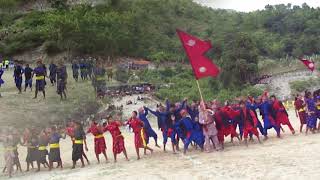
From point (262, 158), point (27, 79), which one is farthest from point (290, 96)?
point (262, 158)

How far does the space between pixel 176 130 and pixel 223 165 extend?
3.22m

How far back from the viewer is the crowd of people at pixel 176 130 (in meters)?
15.6

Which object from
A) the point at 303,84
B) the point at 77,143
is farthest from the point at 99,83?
the point at 303,84

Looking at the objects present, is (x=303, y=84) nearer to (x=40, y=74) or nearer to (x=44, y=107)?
(x=44, y=107)

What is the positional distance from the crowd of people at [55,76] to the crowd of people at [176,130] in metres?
6.86

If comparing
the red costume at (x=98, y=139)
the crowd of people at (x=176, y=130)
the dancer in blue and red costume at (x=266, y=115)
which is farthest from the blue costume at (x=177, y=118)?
the dancer in blue and red costume at (x=266, y=115)

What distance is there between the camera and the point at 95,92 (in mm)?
29875

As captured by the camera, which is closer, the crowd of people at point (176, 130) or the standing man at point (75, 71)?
the crowd of people at point (176, 130)

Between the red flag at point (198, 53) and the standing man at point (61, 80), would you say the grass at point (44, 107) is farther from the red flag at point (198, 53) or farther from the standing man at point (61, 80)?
the red flag at point (198, 53)

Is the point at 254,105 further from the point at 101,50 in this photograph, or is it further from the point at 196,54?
the point at 101,50

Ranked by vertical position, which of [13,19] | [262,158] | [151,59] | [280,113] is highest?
[13,19]

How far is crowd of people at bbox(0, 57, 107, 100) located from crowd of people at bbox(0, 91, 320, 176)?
686cm

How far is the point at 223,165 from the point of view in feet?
43.5

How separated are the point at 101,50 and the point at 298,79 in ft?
65.2
